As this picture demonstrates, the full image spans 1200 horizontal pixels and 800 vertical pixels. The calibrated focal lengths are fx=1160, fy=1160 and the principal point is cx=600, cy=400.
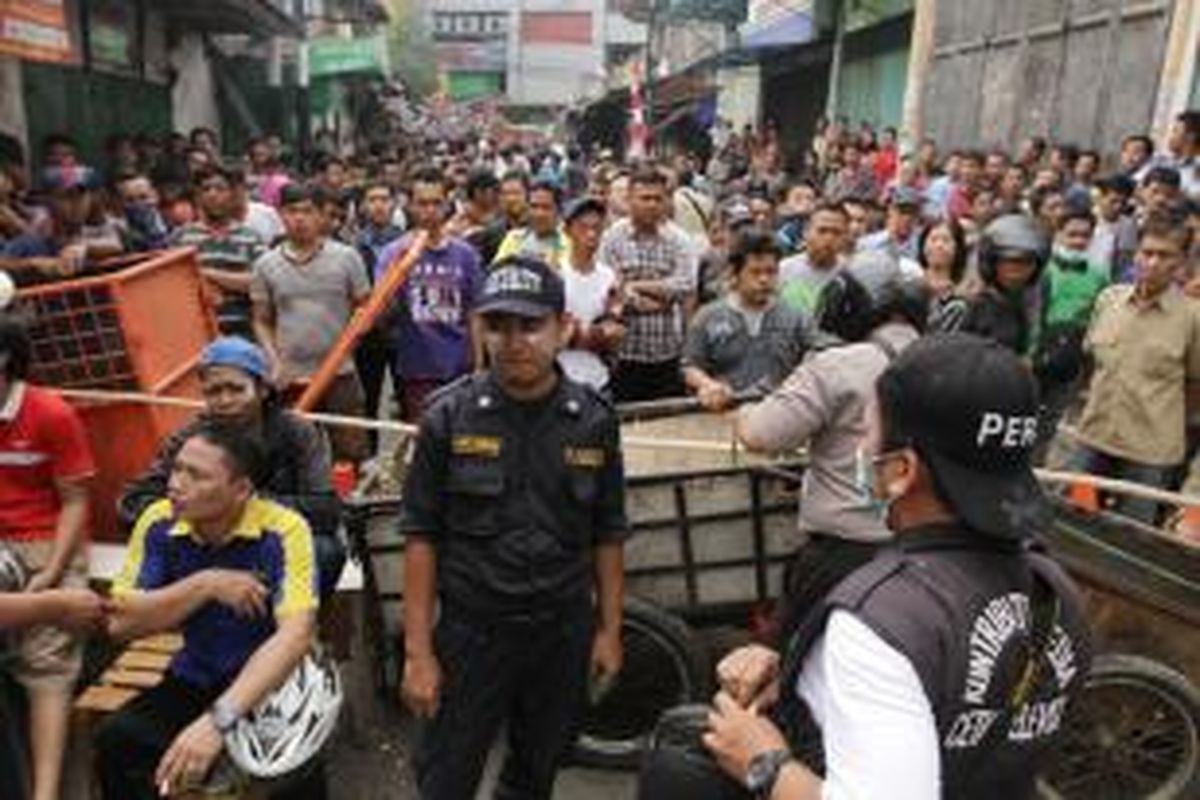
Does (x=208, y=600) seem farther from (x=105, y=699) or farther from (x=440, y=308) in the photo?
(x=440, y=308)

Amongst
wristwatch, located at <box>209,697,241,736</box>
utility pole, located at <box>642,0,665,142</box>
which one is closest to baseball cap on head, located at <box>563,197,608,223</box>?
wristwatch, located at <box>209,697,241,736</box>

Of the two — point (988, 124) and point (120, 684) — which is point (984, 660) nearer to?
point (120, 684)

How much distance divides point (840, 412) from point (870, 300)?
380 millimetres

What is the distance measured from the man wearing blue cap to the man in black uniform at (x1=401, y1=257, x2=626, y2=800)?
0.67 metres

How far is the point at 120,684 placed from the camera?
3602 mm

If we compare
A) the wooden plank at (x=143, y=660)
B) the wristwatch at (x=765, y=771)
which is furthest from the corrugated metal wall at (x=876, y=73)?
the wristwatch at (x=765, y=771)

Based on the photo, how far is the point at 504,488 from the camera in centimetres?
317

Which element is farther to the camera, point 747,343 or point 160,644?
point 747,343

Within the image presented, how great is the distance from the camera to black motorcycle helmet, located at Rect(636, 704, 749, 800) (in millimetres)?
2225

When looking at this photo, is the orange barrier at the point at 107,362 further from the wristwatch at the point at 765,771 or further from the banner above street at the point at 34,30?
the banner above street at the point at 34,30

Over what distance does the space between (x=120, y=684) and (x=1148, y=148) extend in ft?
31.1

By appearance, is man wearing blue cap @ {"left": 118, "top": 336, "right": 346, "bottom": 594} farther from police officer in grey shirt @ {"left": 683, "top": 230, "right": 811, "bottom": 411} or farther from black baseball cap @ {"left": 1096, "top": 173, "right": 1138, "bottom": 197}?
black baseball cap @ {"left": 1096, "top": 173, "right": 1138, "bottom": 197}

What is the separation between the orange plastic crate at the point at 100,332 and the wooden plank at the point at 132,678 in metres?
1.41

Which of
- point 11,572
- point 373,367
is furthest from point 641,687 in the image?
point 373,367
